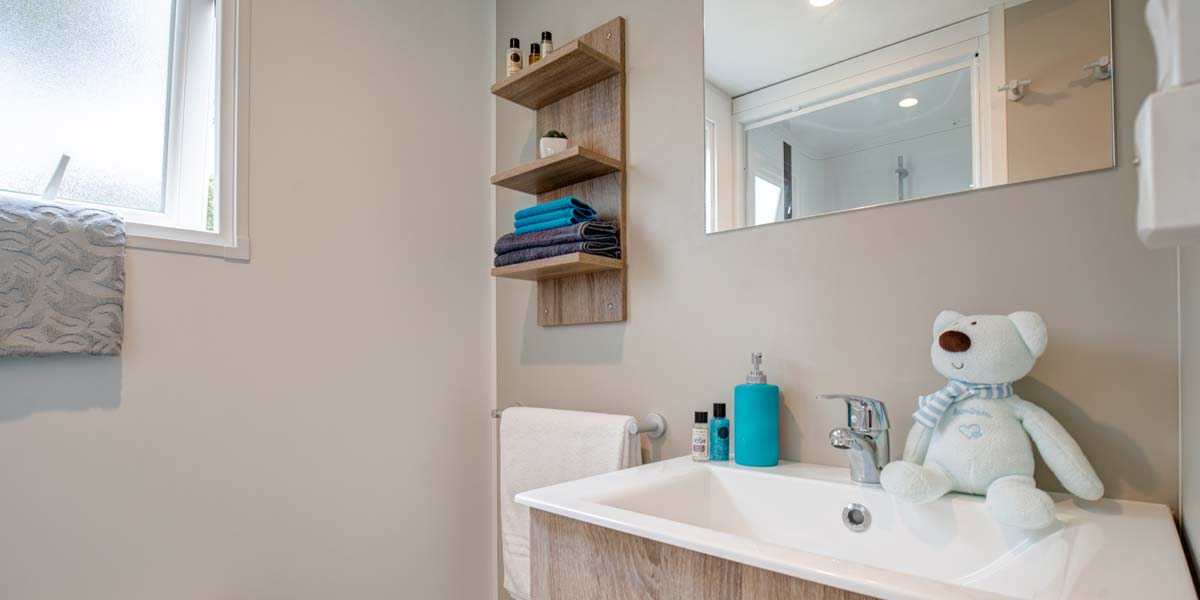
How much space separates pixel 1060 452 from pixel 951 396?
6.0 inches

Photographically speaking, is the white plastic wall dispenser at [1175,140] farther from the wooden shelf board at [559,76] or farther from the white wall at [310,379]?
the white wall at [310,379]

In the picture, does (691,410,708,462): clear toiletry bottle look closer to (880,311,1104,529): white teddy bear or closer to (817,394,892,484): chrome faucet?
(817,394,892,484): chrome faucet

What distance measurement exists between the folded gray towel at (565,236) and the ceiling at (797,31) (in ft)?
1.40

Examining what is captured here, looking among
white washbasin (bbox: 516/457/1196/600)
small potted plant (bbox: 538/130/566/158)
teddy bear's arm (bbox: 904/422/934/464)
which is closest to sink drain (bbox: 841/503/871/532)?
white washbasin (bbox: 516/457/1196/600)

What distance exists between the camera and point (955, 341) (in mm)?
941

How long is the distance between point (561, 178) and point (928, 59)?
897mm

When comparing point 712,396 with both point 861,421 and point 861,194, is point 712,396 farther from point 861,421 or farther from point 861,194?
point 861,194

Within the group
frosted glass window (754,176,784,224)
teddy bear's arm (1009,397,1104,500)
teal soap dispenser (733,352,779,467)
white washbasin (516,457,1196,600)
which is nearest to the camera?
white washbasin (516,457,1196,600)

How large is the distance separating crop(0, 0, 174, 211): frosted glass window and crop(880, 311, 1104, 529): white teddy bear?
1.68 metres

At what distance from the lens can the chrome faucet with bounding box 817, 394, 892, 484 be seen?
1.04 meters

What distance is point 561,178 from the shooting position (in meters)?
1.68

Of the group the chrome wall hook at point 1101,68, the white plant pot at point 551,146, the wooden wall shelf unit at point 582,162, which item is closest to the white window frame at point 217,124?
the wooden wall shelf unit at point 582,162

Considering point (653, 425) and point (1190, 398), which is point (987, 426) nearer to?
point (1190, 398)

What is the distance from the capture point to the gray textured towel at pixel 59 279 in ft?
3.79
